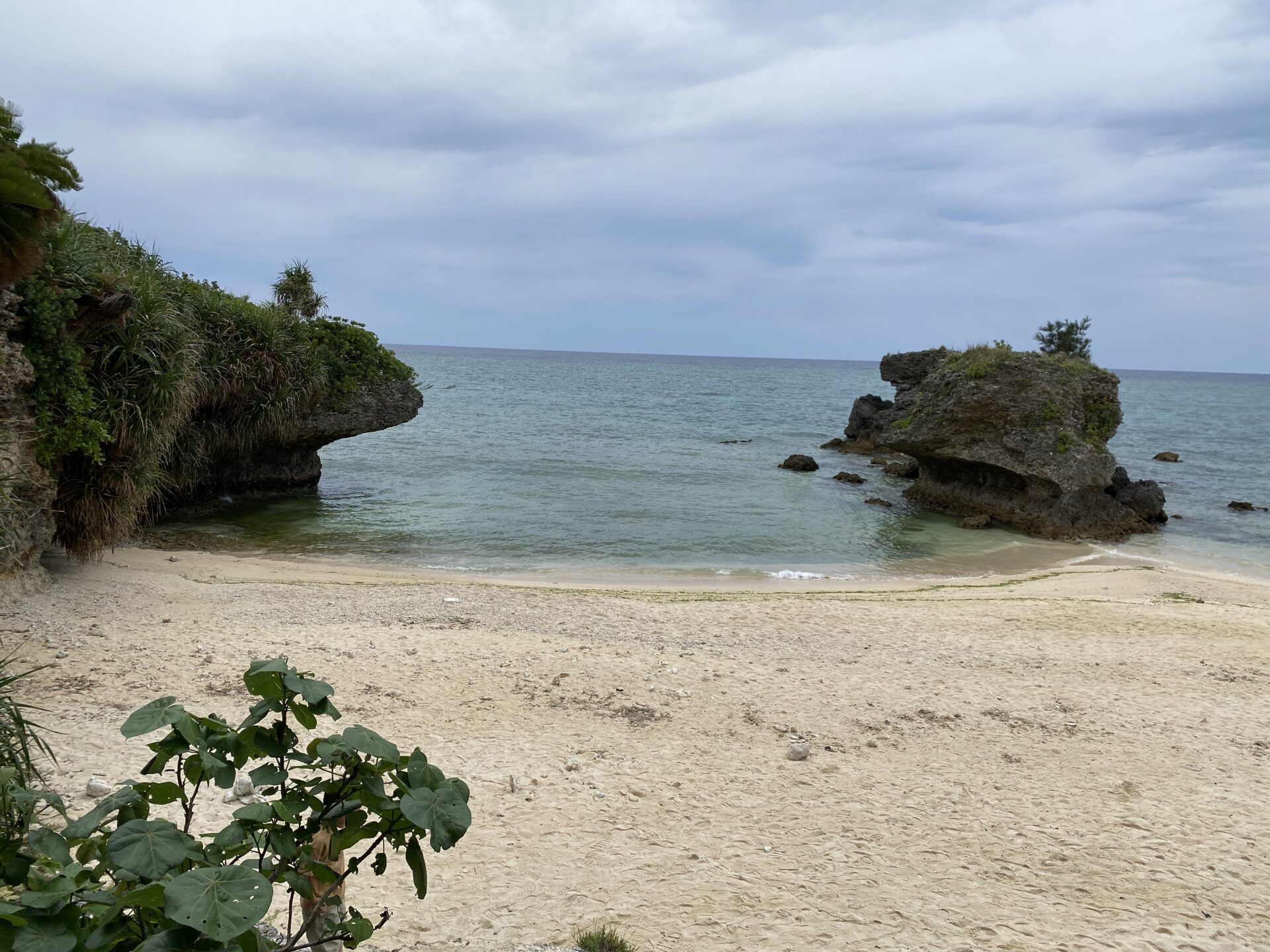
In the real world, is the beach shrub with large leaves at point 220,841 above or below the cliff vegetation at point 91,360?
below

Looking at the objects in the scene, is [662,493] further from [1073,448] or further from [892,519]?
[1073,448]

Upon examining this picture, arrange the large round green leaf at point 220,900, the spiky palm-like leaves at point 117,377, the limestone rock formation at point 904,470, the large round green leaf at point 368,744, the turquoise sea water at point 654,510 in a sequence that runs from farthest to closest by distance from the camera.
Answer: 1. the limestone rock formation at point 904,470
2. the turquoise sea water at point 654,510
3. the spiky palm-like leaves at point 117,377
4. the large round green leaf at point 368,744
5. the large round green leaf at point 220,900

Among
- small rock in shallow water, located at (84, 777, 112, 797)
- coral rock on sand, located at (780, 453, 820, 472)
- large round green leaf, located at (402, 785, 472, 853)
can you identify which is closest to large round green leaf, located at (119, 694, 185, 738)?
large round green leaf, located at (402, 785, 472, 853)

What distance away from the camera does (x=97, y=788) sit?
5.62 m

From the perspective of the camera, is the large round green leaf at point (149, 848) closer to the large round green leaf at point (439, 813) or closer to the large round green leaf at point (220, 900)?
the large round green leaf at point (220, 900)

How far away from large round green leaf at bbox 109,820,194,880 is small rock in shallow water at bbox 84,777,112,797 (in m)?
3.78

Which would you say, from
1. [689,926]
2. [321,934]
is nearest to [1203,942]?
[689,926]

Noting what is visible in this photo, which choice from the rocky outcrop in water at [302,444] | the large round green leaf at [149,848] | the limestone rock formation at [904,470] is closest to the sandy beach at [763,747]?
the large round green leaf at [149,848]

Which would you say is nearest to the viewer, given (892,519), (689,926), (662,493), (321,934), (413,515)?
(321,934)

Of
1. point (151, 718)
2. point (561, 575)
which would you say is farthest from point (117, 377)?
point (151, 718)

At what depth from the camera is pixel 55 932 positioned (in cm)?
220

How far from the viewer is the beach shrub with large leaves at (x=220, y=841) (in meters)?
2.16

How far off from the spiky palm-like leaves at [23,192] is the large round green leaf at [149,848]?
15.5 feet

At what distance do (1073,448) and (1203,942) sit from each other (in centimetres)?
2029
